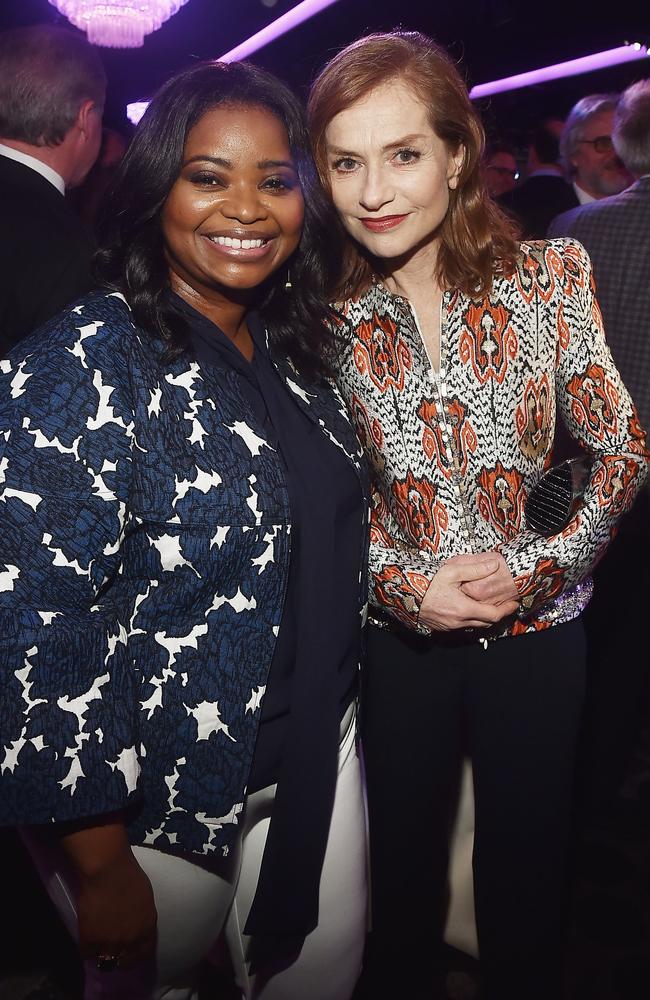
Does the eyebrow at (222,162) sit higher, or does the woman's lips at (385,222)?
the eyebrow at (222,162)

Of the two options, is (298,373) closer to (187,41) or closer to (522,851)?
(522,851)

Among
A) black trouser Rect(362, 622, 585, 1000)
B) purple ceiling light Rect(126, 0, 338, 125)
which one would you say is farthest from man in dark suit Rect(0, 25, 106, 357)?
purple ceiling light Rect(126, 0, 338, 125)

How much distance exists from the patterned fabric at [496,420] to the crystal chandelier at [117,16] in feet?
17.4

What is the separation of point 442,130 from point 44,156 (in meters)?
1.68

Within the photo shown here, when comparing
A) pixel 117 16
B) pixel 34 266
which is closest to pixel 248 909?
pixel 34 266

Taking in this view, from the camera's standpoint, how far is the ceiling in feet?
24.3

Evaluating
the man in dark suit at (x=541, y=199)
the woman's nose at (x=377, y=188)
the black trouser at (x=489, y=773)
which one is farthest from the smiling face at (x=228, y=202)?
the man in dark suit at (x=541, y=199)

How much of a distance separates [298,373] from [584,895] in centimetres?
181

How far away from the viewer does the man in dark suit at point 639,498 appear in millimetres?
2738

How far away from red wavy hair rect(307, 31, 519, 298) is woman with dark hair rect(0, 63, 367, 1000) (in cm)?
13

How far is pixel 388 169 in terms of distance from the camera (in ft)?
5.15

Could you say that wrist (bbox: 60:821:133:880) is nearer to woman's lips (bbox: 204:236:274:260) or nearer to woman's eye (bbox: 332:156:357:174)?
woman's lips (bbox: 204:236:274:260)

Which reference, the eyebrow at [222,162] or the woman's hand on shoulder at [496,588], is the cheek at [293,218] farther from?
the woman's hand on shoulder at [496,588]

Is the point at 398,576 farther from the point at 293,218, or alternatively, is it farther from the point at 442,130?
the point at 442,130
